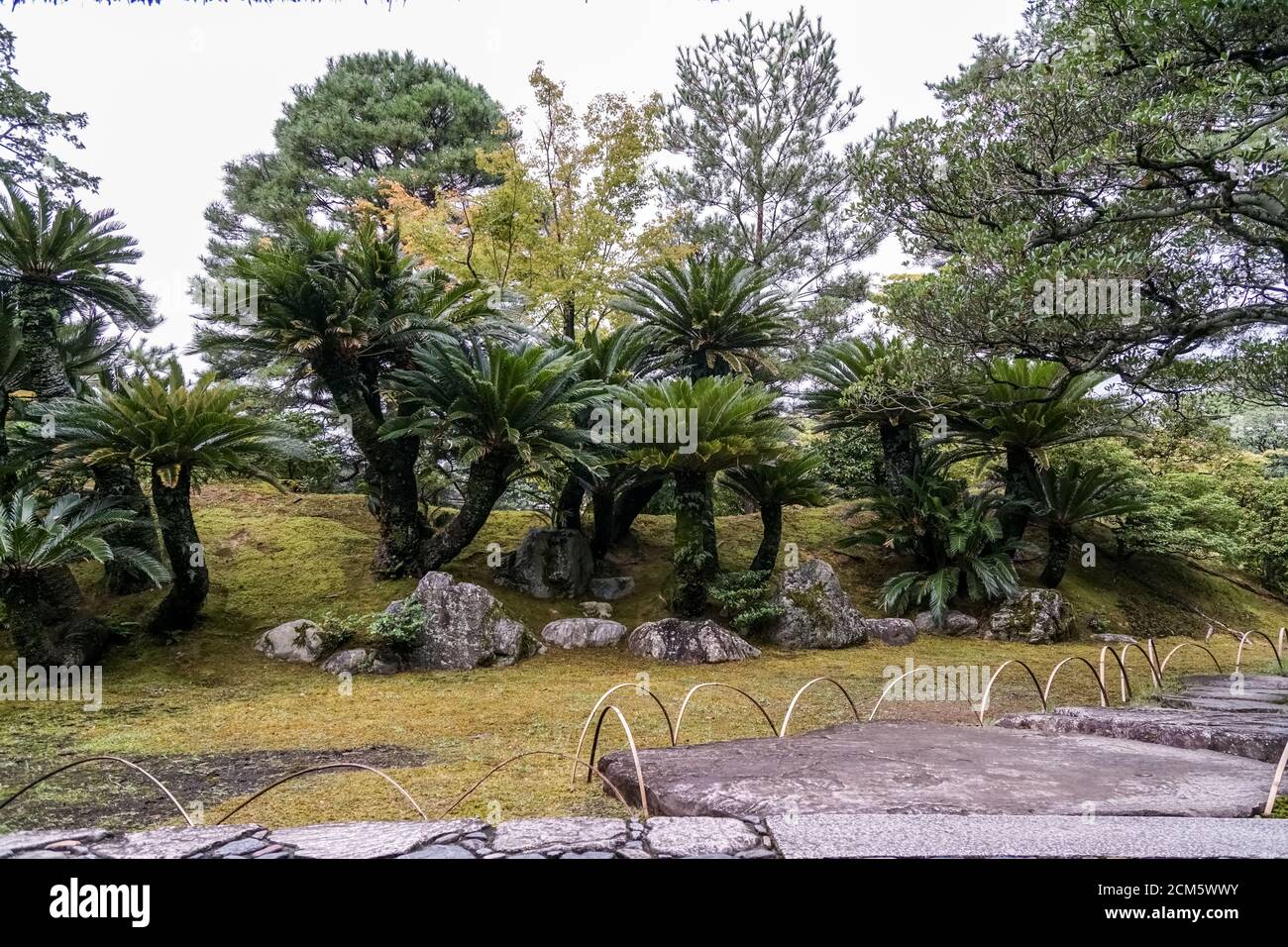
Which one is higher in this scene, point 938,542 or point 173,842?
point 938,542

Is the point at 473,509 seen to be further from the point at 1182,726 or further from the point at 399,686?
the point at 1182,726

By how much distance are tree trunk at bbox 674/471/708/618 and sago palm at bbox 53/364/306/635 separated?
3.83 m

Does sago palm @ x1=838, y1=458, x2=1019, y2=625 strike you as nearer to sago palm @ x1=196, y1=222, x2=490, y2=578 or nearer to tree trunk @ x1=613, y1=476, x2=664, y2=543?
tree trunk @ x1=613, y1=476, x2=664, y2=543

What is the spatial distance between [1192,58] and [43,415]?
8829 mm

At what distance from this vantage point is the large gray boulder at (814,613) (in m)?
7.63

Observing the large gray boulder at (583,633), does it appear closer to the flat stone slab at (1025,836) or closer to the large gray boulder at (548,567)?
the large gray boulder at (548,567)

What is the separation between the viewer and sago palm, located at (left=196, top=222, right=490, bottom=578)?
22.3 feet

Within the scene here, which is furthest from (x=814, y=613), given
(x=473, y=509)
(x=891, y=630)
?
(x=473, y=509)

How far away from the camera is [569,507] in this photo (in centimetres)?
890

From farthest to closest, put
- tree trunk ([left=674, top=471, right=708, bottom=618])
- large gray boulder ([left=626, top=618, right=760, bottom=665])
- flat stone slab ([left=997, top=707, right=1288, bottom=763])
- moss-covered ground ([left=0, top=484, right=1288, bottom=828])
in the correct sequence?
tree trunk ([left=674, top=471, right=708, bottom=618]) → large gray boulder ([left=626, top=618, right=760, bottom=665]) → flat stone slab ([left=997, top=707, right=1288, bottom=763]) → moss-covered ground ([left=0, top=484, right=1288, bottom=828])

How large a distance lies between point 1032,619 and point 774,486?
11.5 ft

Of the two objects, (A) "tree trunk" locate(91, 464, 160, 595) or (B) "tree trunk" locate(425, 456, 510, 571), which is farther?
(B) "tree trunk" locate(425, 456, 510, 571)

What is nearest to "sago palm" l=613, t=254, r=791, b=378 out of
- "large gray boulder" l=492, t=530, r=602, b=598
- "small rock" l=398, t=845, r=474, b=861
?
"large gray boulder" l=492, t=530, r=602, b=598

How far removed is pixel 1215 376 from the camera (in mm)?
5500
